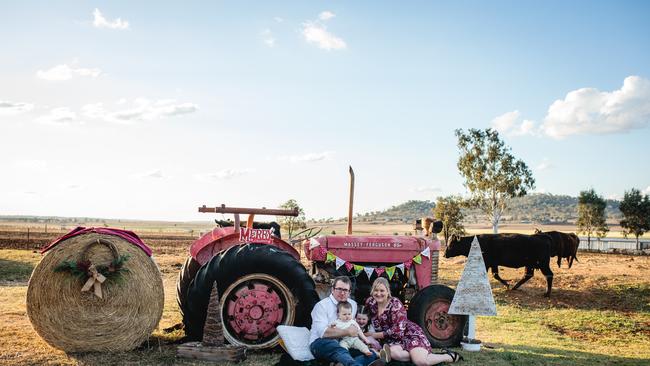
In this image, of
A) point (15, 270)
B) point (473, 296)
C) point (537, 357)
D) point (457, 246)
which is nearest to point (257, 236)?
point (473, 296)

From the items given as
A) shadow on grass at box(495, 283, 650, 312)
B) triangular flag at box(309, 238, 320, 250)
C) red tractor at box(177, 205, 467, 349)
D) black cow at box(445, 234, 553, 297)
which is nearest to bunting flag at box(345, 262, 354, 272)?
red tractor at box(177, 205, 467, 349)

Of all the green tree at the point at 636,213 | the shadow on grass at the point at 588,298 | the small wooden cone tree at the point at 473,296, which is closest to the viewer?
the small wooden cone tree at the point at 473,296

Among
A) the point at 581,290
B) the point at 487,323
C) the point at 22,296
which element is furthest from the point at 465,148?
the point at 22,296

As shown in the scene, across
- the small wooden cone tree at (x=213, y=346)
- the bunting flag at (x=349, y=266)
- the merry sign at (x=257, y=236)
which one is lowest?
the small wooden cone tree at (x=213, y=346)

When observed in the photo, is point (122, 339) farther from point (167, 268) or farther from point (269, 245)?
point (167, 268)

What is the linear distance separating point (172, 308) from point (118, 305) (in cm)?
367

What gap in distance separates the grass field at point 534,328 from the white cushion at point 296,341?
0.29 metres

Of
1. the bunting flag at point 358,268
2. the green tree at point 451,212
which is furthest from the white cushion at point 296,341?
the green tree at point 451,212

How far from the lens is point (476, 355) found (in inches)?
292

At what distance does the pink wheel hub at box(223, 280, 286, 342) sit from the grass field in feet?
0.92

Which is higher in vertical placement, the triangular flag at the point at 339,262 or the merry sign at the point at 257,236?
the merry sign at the point at 257,236

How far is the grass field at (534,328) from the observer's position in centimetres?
691

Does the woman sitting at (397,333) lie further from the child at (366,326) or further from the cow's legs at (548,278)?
the cow's legs at (548,278)

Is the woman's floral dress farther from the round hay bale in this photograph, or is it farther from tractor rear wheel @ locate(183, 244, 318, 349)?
the round hay bale
